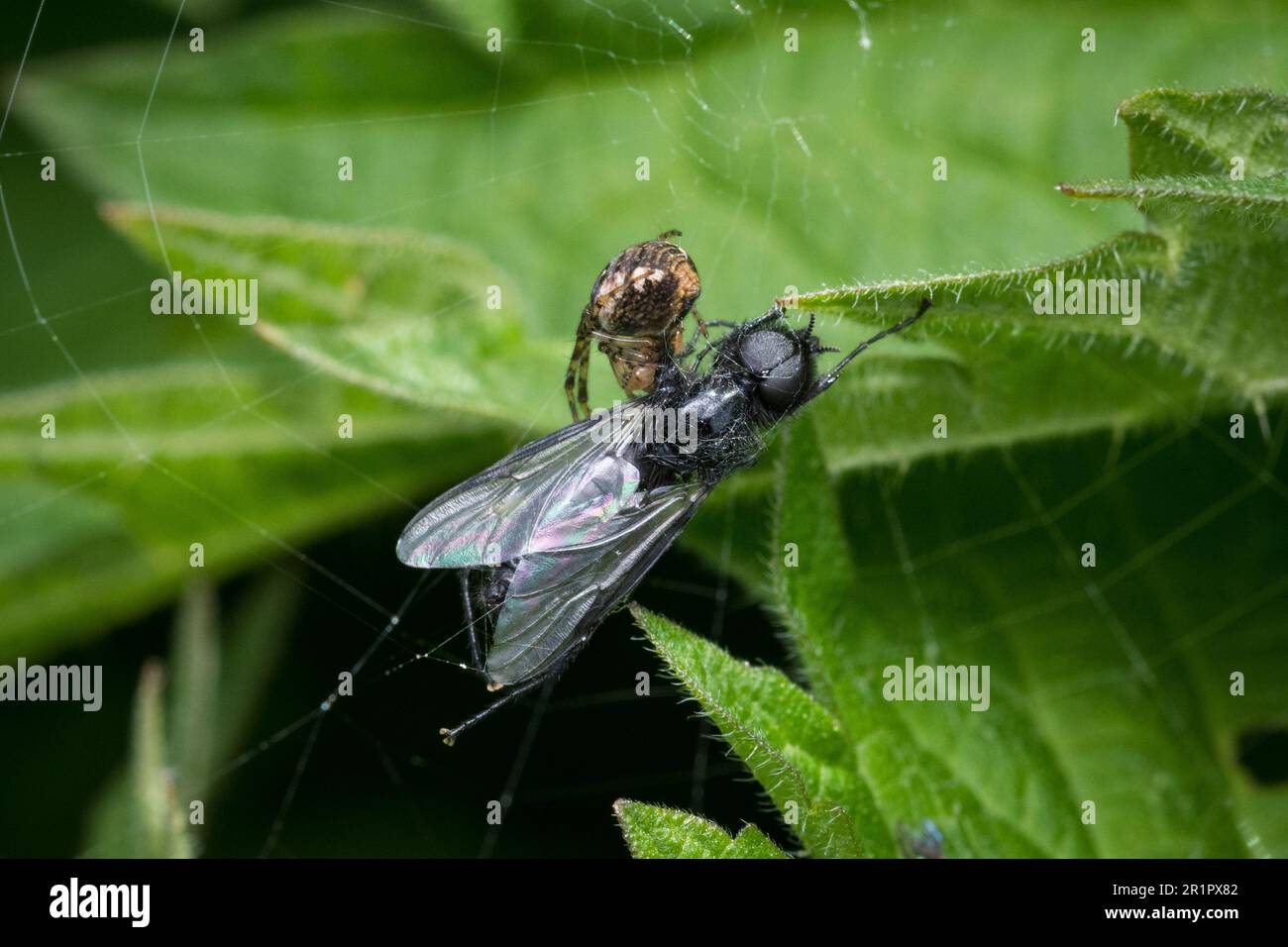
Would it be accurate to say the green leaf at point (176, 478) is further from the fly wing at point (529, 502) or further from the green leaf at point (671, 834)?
the green leaf at point (671, 834)

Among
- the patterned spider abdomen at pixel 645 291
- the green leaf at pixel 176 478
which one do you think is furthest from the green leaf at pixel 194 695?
the patterned spider abdomen at pixel 645 291

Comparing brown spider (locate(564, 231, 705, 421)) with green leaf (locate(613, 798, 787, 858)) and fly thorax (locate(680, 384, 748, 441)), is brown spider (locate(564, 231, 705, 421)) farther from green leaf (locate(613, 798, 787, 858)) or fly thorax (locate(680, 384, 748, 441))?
green leaf (locate(613, 798, 787, 858))

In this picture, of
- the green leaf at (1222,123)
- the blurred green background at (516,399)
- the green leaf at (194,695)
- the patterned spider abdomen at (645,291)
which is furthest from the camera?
the green leaf at (194,695)

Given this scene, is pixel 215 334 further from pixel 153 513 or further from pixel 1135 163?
pixel 1135 163

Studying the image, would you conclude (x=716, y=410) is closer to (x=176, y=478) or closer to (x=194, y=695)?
(x=176, y=478)

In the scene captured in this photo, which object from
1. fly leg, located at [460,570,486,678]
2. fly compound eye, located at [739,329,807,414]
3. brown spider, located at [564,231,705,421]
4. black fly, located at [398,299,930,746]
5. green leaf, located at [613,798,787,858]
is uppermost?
brown spider, located at [564,231,705,421]

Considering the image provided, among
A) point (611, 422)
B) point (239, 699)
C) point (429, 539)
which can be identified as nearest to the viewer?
point (429, 539)

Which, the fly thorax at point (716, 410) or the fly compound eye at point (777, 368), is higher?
the fly compound eye at point (777, 368)

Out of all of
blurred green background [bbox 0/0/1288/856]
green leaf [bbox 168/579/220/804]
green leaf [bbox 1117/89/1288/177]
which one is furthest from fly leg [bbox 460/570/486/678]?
green leaf [bbox 1117/89/1288/177]

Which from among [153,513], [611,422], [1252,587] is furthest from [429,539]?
[1252,587]
